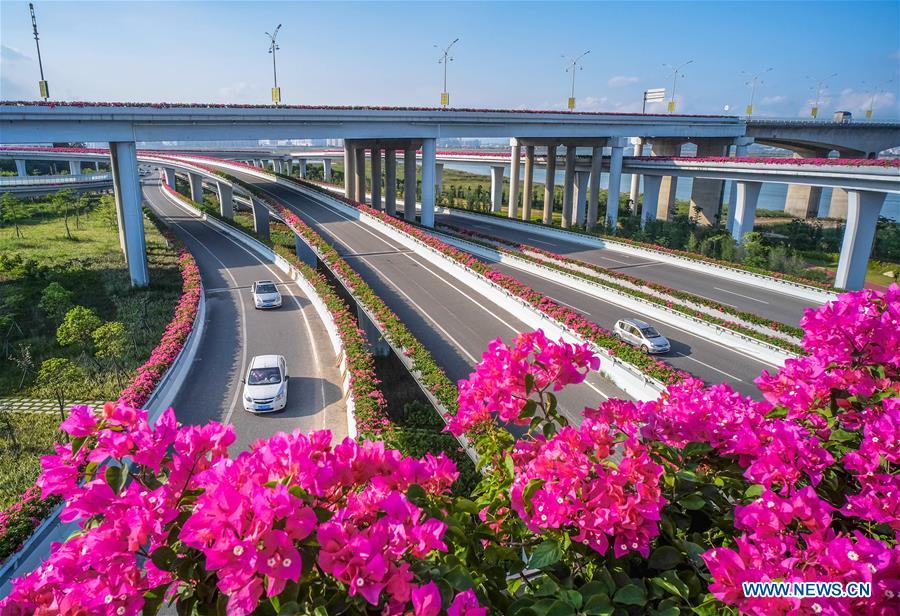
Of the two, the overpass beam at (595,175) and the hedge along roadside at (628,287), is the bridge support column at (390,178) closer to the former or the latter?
the hedge along roadside at (628,287)

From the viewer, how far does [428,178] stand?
46031mm

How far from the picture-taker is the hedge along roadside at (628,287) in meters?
20.5

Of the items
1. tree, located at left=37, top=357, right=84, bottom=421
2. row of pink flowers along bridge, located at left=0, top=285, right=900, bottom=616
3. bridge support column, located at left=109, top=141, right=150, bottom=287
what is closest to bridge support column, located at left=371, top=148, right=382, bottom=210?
bridge support column, located at left=109, top=141, right=150, bottom=287

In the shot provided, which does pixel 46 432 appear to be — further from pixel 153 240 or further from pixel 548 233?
pixel 548 233

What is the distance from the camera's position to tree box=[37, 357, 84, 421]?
54.3 ft

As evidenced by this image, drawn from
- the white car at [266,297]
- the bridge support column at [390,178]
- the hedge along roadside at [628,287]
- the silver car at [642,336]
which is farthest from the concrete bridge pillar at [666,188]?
the white car at [266,297]

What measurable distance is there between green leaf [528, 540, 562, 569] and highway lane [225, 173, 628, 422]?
41.3ft

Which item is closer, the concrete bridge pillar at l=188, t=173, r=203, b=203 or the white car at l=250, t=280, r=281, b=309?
the white car at l=250, t=280, r=281, b=309

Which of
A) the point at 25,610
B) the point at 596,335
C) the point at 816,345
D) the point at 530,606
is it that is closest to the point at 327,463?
the point at 530,606

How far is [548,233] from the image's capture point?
156 ft

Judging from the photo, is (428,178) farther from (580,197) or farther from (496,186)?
(496,186)

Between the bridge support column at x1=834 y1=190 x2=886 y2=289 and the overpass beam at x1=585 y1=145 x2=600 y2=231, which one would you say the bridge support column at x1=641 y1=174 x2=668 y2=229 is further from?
the bridge support column at x1=834 y1=190 x2=886 y2=289

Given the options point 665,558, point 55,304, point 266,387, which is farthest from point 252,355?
point 665,558

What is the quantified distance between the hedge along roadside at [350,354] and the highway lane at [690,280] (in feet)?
62.0
